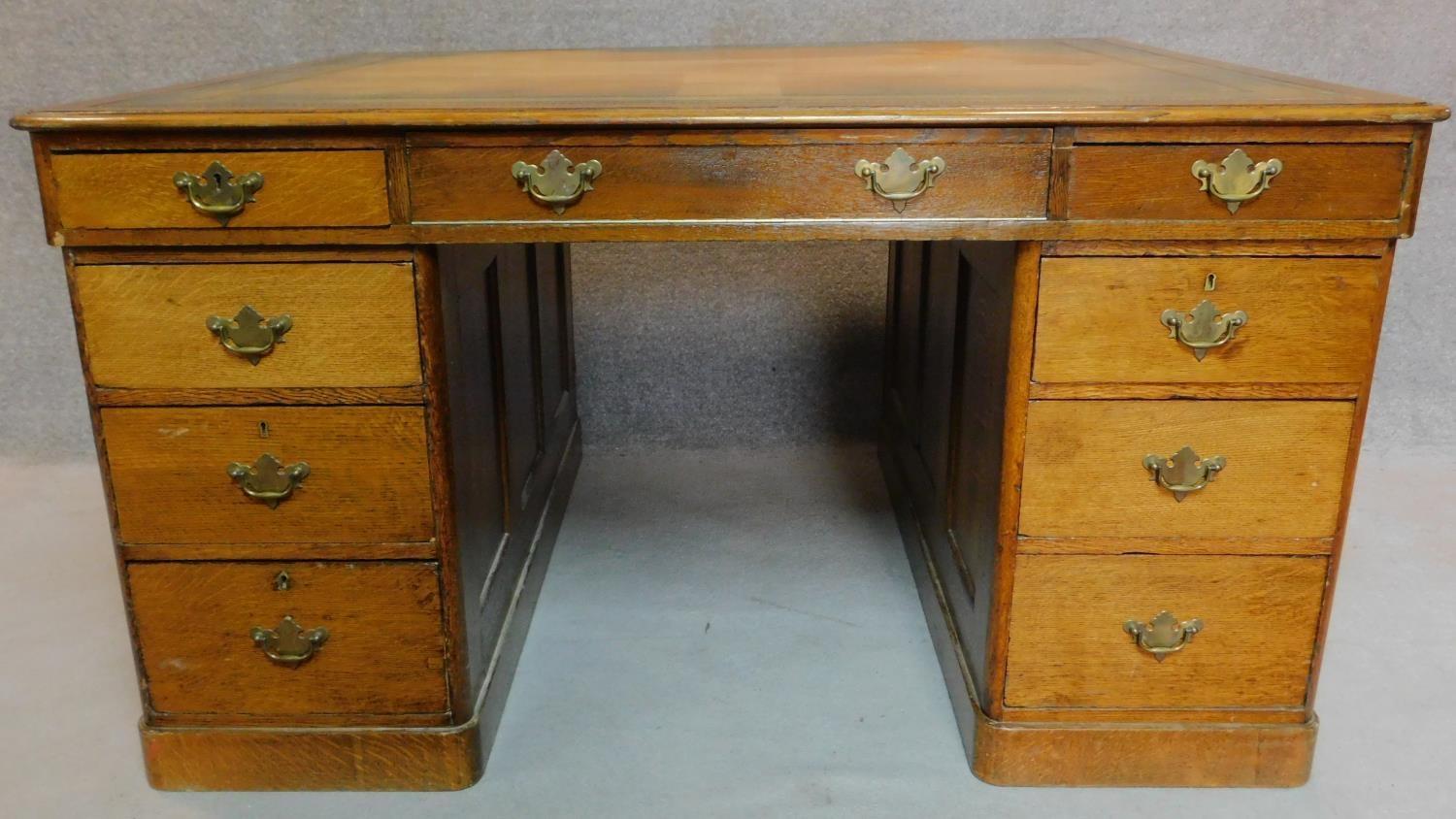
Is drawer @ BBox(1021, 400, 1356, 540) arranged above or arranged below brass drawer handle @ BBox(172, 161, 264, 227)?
below

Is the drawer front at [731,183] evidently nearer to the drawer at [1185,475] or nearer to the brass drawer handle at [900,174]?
the brass drawer handle at [900,174]

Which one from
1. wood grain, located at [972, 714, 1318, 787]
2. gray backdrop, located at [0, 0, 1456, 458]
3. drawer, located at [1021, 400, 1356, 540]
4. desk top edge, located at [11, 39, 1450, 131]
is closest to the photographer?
desk top edge, located at [11, 39, 1450, 131]

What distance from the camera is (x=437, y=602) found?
1.52 m

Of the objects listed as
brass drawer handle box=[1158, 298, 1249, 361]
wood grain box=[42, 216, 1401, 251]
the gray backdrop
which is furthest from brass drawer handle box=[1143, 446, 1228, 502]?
the gray backdrop

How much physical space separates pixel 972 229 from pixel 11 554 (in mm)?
1849

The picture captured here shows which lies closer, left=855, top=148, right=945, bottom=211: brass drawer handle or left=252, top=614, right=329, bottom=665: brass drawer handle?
left=855, top=148, right=945, bottom=211: brass drawer handle

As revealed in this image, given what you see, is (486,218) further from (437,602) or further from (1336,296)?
(1336,296)

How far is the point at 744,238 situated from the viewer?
1402mm

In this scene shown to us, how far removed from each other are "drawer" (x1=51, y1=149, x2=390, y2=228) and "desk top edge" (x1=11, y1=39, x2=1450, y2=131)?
1.6 inches

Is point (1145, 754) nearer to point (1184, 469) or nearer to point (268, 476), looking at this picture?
point (1184, 469)

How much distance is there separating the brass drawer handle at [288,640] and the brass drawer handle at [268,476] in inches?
6.4

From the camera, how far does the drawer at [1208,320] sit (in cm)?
138

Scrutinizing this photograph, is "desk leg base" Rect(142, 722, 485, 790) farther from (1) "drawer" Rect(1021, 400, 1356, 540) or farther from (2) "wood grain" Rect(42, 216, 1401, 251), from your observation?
(1) "drawer" Rect(1021, 400, 1356, 540)

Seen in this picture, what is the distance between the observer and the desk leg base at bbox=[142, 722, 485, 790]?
5.12ft
